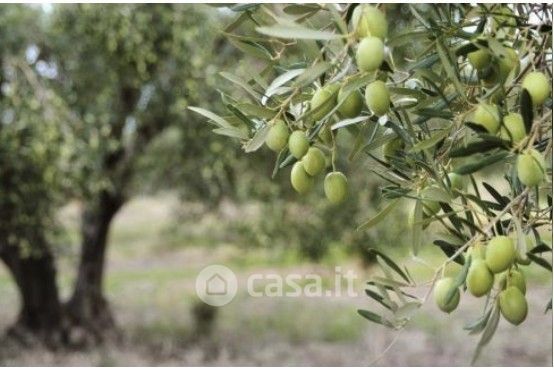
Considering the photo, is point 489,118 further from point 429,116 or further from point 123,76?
point 123,76

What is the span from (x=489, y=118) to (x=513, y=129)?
19 mm

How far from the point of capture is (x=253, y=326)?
7.10 m

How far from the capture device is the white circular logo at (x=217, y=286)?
7.16 meters

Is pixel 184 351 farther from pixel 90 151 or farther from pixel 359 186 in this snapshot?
pixel 90 151

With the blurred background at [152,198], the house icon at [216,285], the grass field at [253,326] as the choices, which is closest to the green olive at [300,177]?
the blurred background at [152,198]

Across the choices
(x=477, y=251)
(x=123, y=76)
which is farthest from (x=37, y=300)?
(x=477, y=251)

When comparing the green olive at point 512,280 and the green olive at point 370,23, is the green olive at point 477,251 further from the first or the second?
the green olive at point 370,23

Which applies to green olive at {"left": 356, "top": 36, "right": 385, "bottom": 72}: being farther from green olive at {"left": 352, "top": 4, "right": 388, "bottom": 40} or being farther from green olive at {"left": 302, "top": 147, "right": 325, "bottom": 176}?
green olive at {"left": 302, "top": 147, "right": 325, "bottom": 176}

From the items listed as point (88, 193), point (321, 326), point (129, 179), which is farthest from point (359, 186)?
point (321, 326)

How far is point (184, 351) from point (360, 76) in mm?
5389

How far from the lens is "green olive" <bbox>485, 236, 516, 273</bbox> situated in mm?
575

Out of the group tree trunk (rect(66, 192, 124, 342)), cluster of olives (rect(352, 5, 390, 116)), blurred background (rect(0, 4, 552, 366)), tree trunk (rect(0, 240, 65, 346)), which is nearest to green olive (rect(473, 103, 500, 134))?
cluster of olives (rect(352, 5, 390, 116))

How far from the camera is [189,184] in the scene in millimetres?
4633

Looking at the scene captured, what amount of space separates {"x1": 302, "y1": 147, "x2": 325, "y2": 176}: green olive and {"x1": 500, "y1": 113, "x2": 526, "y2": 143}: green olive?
135 millimetres
